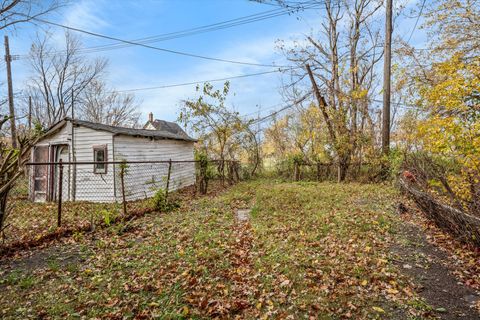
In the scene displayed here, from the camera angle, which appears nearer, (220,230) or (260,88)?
(220,230)

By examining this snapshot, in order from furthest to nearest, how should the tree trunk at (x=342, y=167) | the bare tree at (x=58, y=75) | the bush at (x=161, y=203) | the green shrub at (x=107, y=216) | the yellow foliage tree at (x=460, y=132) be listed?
the bare tree at (x=58, y=75) → the tree trunk at (x=342, y=167) → the bush at (x=161, y=203) → the green shrub at (x=107, y=216) → the yellow foliage tree at (x=460, y=132)

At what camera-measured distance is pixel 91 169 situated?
10.5 meters

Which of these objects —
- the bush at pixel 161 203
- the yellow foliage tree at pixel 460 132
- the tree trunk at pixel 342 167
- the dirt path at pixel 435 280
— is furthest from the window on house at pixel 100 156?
the tree trunk at pixel 342 167

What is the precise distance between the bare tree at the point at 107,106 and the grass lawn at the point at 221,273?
2661cm

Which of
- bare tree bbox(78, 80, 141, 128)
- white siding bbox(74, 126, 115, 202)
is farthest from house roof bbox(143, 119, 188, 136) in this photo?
white siding bbox(74, 126, 115, 202)

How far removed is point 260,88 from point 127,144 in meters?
14.2

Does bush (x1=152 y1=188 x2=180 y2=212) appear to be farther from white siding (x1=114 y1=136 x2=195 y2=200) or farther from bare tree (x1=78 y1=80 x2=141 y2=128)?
bare tree (x1=78 y1=80 x2=141 y2=128)

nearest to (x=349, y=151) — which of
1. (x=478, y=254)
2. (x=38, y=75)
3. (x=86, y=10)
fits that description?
(x=478, y=254)

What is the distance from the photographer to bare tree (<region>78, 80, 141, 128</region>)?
27780 millimetres

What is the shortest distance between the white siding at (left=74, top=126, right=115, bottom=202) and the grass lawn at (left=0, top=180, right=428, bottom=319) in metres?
4.78

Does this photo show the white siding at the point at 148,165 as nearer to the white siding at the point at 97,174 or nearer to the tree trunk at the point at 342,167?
the white siding at the point at 97,174

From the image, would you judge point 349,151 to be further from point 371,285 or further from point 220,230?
point 371,285

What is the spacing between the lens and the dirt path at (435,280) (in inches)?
112

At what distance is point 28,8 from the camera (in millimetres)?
9836
